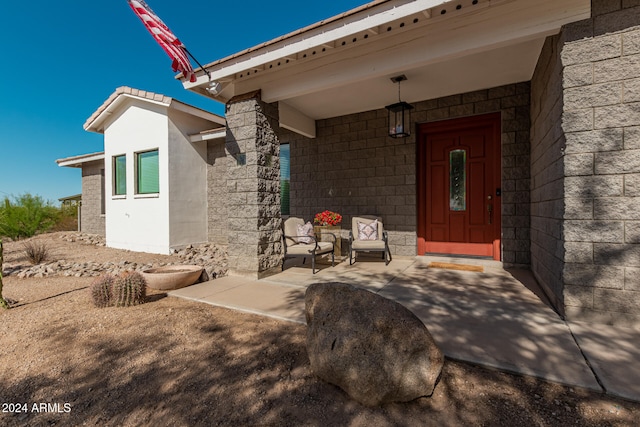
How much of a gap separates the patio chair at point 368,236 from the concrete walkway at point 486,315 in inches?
14.0

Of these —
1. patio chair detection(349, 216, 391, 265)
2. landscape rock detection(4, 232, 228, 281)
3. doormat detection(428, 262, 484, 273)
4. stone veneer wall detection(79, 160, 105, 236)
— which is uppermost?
stone veneer wall detection(79, 160, 105, 236)

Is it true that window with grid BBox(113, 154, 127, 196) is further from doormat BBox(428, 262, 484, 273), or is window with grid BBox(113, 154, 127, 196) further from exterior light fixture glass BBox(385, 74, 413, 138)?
doormat BBox(428, 262, 484, 273)

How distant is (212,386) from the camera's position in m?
1.86

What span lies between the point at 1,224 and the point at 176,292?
944cm

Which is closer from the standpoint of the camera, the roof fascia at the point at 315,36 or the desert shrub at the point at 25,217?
the roof fascia at the point at 315,36

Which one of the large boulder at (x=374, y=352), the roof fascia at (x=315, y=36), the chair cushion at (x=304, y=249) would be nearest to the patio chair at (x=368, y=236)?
the chair cushion at (x=304, y=249)

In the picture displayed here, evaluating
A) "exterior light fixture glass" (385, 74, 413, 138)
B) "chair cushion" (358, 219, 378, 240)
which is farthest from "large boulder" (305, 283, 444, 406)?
"exterior light fixture glass" (385, 74, 413, 138)

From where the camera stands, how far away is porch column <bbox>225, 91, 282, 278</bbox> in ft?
14.5

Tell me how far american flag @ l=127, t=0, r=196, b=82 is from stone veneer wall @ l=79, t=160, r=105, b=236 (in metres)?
8.18

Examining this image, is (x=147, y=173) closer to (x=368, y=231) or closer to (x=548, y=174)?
(x=368, y=231)

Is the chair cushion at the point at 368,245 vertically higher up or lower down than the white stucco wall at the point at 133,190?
lower down

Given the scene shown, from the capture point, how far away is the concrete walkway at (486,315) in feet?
6.24

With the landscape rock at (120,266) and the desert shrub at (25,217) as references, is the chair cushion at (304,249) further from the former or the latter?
the desert shrub at (25,217)

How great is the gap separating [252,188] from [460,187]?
3.82m
